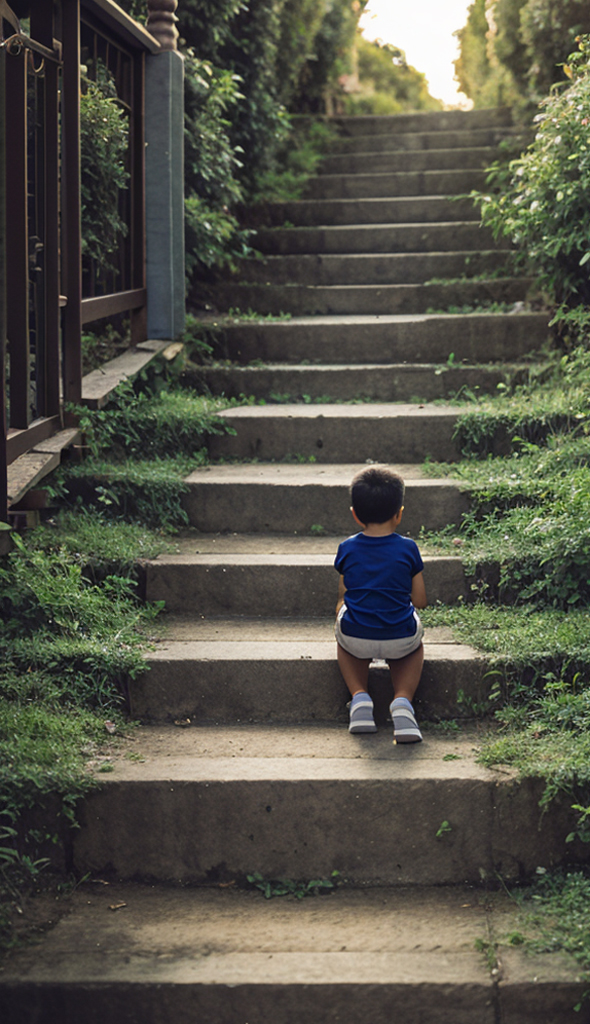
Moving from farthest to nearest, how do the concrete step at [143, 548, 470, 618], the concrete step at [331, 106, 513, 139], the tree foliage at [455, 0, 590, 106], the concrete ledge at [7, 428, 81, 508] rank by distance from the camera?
the concrete step at [331, 106, 513, 139], the tree foliage at [455, 0, 590, 106], the concrete step at [143, 548, 470, 618], the concrete ledge at [7, 428, 81, 508]

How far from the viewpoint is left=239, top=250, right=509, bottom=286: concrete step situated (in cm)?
649

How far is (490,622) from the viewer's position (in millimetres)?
3457

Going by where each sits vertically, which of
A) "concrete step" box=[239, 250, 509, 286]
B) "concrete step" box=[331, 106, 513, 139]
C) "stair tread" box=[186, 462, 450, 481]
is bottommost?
"stair tread" box=[186, 462, 450, 481]

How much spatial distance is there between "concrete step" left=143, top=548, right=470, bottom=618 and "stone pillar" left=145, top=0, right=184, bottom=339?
2218mm

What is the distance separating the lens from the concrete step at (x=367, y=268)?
6.49 metres

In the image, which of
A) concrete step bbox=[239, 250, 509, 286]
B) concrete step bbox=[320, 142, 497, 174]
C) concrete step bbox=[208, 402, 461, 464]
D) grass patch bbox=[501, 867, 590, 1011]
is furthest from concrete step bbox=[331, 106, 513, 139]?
grass patch bbox=[501, 867, 590, 1011]

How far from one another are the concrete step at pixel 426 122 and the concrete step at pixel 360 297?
3.24 meters

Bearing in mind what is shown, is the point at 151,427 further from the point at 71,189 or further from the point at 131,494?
the point at 71,189

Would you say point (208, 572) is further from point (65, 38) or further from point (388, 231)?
point (388, 231)

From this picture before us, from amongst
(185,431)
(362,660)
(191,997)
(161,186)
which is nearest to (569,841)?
(362,660)

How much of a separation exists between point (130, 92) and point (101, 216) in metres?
1.05

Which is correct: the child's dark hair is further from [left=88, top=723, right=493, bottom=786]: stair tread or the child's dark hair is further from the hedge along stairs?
[left=88, top=723, right=493, bottom=786]: stair tread

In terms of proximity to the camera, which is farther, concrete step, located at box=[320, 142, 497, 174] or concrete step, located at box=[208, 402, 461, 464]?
concrete step, located at box=[320, 142, 497, 174]

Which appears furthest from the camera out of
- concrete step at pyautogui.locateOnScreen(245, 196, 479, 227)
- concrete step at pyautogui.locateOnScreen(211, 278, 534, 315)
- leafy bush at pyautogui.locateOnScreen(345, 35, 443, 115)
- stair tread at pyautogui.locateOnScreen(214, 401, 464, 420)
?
leafy bush at pyautogui.locateOnScreen(345, 35, 443, 115)
